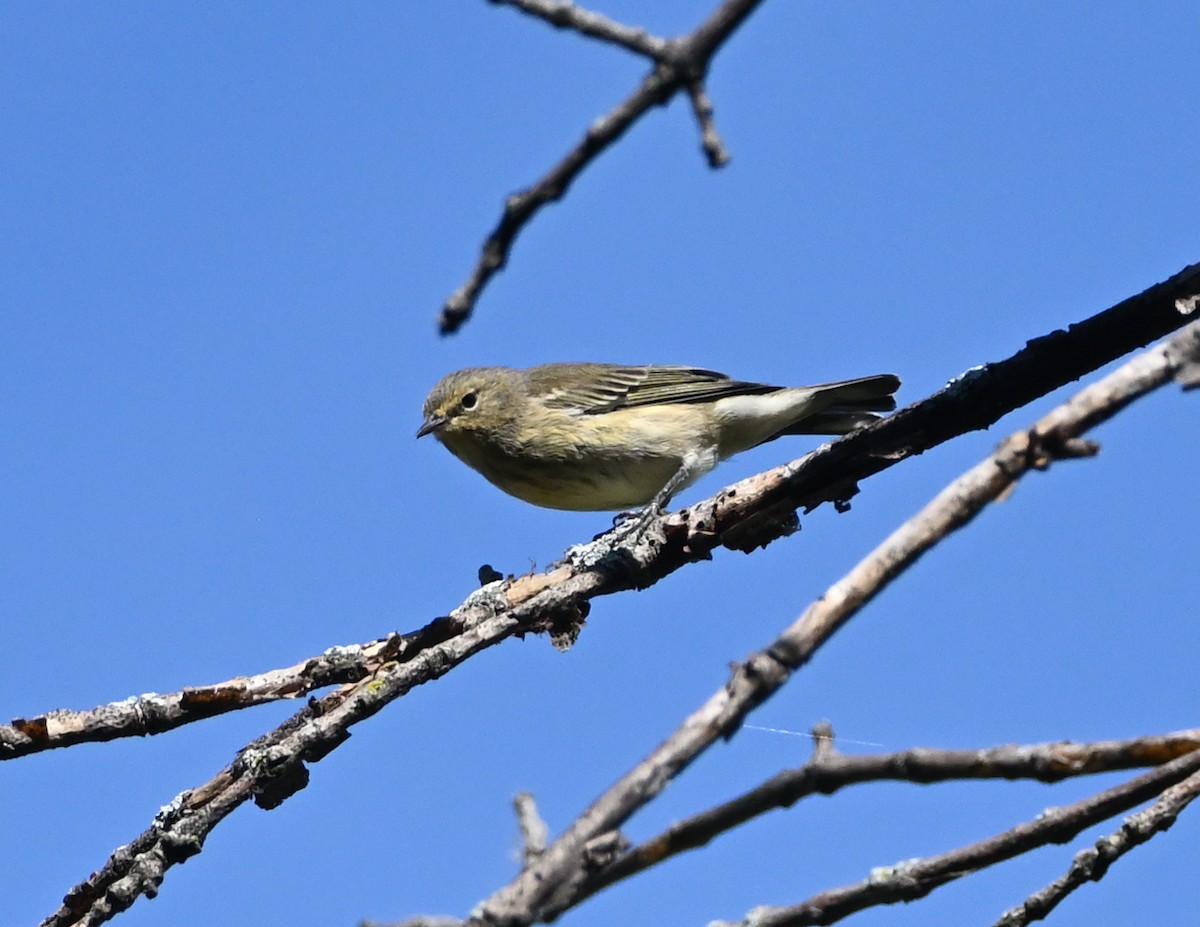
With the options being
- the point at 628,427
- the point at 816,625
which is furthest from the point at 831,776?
the point at 628,427

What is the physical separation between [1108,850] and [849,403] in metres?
5.08

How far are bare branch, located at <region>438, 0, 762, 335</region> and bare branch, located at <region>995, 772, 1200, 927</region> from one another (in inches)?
82.0

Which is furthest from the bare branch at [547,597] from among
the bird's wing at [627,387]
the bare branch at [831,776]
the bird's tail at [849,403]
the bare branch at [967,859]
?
the bird's wing at [627,387]

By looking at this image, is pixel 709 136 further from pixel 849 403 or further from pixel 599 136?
pixel 849 403

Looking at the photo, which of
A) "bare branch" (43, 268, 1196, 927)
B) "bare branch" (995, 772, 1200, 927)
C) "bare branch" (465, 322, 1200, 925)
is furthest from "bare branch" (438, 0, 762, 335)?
"bare branch" (43, 268, 1196, 927)

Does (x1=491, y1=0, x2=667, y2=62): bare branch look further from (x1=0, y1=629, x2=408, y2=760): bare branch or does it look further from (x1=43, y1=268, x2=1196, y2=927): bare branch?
(x1=0, y1=629, x2=408, y2=760): bare branch

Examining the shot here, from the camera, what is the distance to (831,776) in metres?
2.21

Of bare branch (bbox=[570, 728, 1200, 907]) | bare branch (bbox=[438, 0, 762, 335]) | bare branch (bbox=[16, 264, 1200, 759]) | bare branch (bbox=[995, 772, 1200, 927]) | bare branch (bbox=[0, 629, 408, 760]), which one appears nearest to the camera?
bare branch (bbox=[438, 0, 762, 335])

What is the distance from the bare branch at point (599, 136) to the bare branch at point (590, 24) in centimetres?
3

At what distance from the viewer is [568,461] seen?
8469 mm

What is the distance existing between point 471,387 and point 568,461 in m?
1.24

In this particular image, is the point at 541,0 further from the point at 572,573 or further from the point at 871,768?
the point at 572,573

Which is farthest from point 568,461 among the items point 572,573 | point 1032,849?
point 1032,849

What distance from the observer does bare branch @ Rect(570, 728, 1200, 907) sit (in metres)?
2.15
